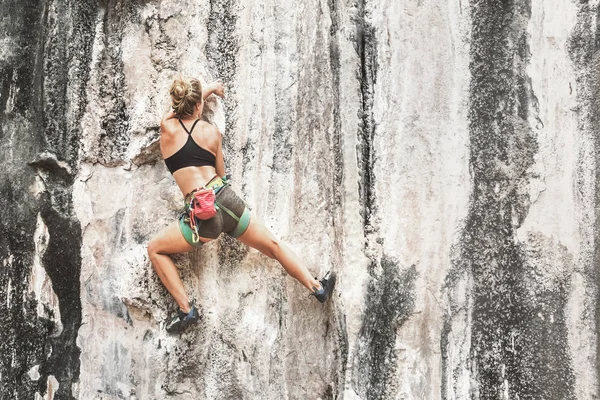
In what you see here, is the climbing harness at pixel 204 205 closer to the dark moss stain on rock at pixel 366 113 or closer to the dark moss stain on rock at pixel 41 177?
the dark moss stain on rock at pixel 366 113

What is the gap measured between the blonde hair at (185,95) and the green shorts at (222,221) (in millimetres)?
473

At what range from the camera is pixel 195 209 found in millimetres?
3496

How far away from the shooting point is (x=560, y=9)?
12.0 ft

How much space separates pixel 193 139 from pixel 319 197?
78 cm

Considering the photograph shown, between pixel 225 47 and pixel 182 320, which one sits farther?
pixel 225 47

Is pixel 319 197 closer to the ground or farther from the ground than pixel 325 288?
farther from the ground

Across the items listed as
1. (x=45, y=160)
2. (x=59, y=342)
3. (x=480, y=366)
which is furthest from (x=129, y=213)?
(x=480, y=366)

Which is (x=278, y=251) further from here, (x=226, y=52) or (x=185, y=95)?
(x=226, y=52)

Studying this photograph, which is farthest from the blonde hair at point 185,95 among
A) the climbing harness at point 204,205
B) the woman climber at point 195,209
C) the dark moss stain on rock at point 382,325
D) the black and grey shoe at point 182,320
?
the dark moss stain on rock at point 382,325

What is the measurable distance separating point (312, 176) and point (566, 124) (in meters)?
1.43

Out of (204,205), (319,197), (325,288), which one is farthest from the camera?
(319,197)

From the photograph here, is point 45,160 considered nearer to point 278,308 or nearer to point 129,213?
point 129,213

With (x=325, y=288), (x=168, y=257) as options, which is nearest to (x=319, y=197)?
(x=325, y=288)

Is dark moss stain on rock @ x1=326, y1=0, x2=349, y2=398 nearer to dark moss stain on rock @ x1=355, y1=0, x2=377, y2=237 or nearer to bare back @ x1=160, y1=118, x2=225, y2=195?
dark moss stain on rock @ x1=355, y1=0, x2=377, y2=237
